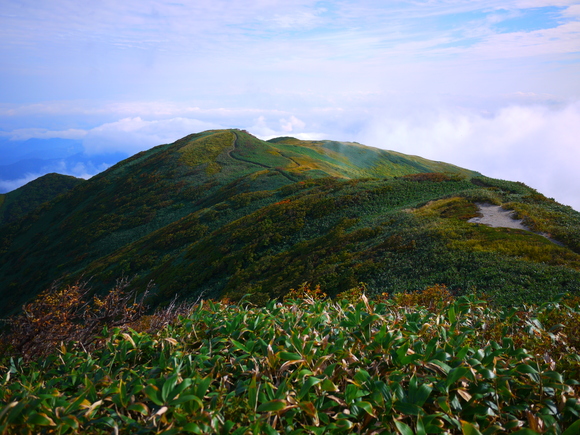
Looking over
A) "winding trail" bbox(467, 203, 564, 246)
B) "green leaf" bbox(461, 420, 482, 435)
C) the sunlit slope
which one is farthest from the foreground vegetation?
the sunlit slope

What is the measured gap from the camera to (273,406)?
320 centimetres

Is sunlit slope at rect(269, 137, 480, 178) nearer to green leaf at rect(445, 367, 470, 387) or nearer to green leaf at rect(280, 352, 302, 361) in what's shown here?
green leaf at rect(280, 352, 302, 361)

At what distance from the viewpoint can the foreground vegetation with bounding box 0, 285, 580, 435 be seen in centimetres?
329

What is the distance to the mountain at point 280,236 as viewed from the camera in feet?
58.3

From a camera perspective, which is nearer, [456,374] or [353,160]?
[456,374]

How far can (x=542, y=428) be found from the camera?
3.33 m

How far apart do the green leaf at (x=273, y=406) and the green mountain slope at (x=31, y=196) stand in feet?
431

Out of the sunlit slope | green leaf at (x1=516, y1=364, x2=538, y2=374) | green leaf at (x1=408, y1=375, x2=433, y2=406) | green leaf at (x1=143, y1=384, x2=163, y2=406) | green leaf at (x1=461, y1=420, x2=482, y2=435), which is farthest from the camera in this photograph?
the sunlit slope

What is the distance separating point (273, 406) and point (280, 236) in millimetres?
28764

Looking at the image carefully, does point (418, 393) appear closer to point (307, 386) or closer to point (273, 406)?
point (307, 386)

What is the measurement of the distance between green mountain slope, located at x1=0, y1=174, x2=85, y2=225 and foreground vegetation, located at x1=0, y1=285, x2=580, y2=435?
5095 inches

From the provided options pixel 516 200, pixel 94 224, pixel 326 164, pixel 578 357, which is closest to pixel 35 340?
pixel 578 357

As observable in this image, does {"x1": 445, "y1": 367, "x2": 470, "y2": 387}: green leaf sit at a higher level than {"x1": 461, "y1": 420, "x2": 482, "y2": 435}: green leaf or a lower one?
higher

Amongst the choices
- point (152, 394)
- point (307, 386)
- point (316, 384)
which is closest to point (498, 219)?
point (316, 384)
